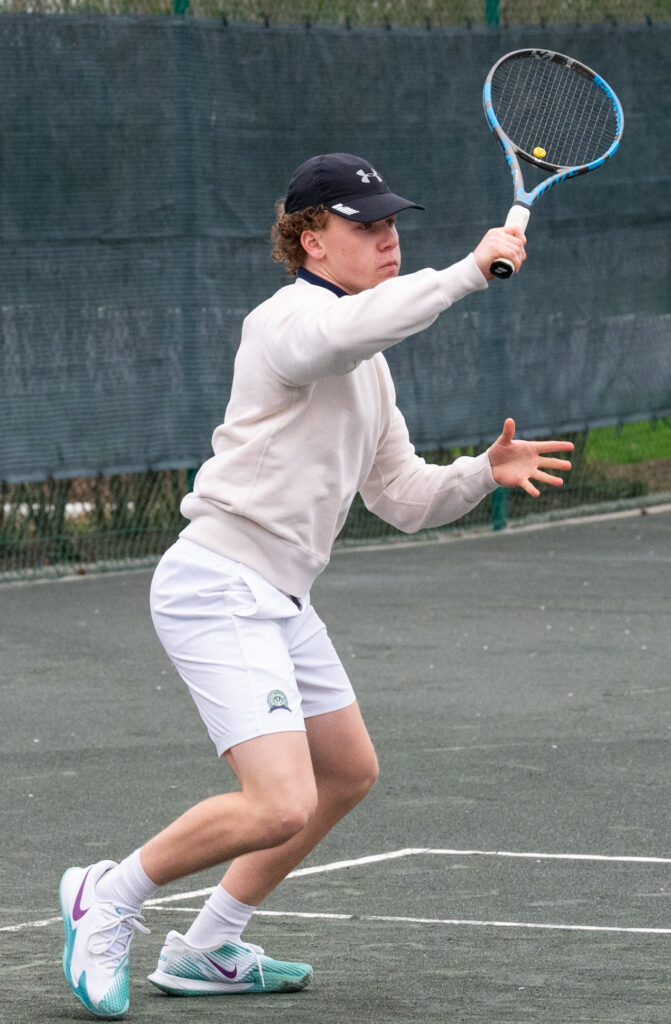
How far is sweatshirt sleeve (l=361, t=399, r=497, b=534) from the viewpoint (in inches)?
185

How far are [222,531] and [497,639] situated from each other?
475cm

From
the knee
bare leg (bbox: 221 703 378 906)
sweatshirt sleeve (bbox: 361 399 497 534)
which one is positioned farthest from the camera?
sweatshirt sleeve (bbox: 361 399 497 534)

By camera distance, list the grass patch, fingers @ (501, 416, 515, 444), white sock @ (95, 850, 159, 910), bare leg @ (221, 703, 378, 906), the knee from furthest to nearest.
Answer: the grass patch, fingers @ (501, 416, 515, 444), bare leg @ (221, 703, 378, 906), white sock @ (95, 850, 159, 910), the knee

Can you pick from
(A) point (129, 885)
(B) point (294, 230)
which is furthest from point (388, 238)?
(A) point (129, 885)

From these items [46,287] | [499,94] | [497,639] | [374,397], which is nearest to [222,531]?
[374,397]

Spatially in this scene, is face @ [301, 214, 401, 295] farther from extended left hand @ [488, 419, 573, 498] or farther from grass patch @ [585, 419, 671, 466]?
grass patch @ [585, 419, 671, 466]

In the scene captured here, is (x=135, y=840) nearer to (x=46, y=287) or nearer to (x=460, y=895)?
(x=460, y=895)

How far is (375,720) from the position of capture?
743 cm

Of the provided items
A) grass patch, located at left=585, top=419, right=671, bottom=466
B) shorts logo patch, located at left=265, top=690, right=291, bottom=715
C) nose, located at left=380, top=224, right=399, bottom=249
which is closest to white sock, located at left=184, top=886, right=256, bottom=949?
shorts logo patch, located at left=265, top=690, right=291, bottom=715

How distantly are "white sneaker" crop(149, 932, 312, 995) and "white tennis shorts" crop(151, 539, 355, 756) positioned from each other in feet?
1.67

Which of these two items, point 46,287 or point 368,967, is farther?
point 46,287

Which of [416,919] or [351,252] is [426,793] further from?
[351,252]

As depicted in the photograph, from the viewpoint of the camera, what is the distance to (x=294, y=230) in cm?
447

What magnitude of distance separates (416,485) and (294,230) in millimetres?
717
